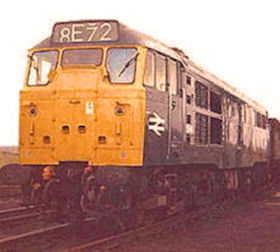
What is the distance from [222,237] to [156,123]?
2.36m

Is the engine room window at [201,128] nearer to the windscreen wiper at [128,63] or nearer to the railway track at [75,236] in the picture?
the railway track at [75,236]

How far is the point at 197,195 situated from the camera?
571 inches

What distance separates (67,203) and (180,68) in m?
3.76

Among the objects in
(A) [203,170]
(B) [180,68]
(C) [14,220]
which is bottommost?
(C) [14,220]

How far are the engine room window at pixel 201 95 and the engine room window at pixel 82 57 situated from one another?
352 cm

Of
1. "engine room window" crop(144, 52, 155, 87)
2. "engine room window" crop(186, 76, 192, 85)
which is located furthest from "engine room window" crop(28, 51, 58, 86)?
"engine room window" crop(186, 76, 192, 85)

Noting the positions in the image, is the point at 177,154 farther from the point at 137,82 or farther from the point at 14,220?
the point at 14,220

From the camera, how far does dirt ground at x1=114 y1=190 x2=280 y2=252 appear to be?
9.43 m

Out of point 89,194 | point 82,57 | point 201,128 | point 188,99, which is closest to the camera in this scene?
point 89,194

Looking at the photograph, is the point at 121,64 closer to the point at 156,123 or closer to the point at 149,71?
the point at 149,71

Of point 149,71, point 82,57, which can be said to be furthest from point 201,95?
point 82,57

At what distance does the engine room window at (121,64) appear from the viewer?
423 inches

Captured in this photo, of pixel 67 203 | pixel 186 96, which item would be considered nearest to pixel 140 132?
pixel 67 203

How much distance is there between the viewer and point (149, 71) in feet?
35.8
